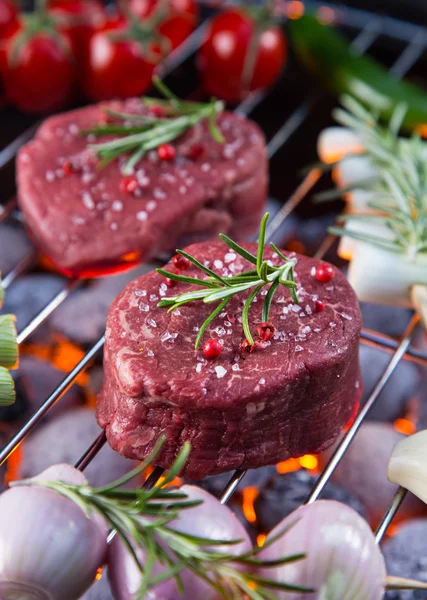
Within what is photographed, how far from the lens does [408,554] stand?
1838 mm

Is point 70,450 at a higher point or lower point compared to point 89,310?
lower

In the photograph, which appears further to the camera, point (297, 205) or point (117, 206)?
point (297, 205)

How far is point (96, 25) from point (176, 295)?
1.66 meters

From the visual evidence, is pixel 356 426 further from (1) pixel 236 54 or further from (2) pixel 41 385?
(1) pixel 236 54

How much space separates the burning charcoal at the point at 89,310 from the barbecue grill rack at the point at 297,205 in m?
0.08

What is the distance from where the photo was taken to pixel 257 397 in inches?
60.8

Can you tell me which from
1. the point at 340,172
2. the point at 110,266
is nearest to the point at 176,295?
the point at 110,266

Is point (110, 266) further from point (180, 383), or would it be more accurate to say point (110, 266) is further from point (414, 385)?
point (414, 385)

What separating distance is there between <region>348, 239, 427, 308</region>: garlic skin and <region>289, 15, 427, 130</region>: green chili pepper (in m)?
0.94

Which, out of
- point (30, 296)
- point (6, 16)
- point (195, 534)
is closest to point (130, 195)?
point (30, 296)

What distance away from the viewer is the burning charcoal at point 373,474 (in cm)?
198

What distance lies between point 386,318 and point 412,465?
2.68ft

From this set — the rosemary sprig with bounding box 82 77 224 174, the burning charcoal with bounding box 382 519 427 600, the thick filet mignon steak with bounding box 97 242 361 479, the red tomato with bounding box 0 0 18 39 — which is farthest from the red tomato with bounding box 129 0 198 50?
the burning charcoal with bounding box 382 519 427 600

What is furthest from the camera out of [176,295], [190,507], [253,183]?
[253,183]
